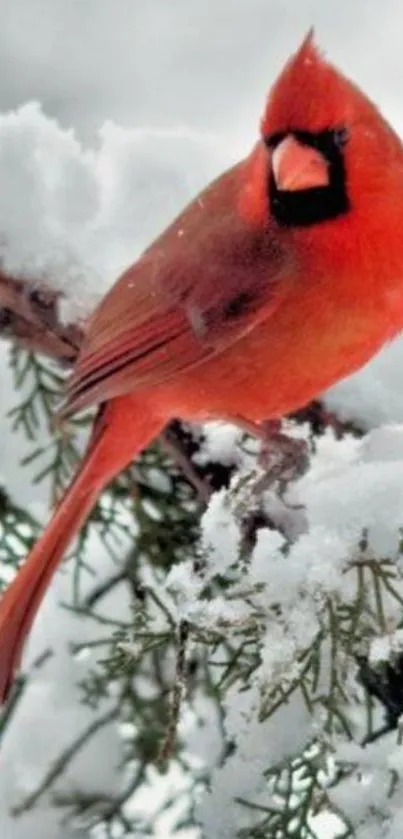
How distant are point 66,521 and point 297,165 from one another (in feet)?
1.34

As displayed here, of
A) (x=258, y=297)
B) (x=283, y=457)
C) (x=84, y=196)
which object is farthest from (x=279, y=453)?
(x=84, y=196)

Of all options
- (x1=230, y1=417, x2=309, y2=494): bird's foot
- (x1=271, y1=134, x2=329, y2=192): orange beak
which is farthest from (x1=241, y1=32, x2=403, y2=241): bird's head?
(x1=230, y1=417, x2=309, y2=494): bird's foot

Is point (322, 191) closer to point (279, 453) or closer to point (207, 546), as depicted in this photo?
point (279, 453)

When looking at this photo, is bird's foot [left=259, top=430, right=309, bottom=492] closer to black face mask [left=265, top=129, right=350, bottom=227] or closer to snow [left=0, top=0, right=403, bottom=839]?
snow [left=0, top=0, right=403, bottom=839]

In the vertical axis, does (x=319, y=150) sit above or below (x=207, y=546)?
above

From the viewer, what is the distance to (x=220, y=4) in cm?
534

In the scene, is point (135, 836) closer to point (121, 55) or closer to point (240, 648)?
point (240, 648)

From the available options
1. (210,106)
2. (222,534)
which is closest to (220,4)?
(210,106)

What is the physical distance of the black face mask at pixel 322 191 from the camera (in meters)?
1.96

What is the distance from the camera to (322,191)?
6.46 ft

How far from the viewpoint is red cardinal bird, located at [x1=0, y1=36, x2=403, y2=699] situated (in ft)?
6.44

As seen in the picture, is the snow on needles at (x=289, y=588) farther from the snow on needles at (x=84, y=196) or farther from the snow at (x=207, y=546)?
the snow on needles at (x=84, y=196)

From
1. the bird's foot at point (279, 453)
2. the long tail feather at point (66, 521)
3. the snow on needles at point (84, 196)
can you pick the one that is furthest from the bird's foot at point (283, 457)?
the snow on needles at point (84, 196)

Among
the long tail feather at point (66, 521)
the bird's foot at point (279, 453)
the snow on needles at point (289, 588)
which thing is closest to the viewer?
the snow on needles at point (289, 588)
